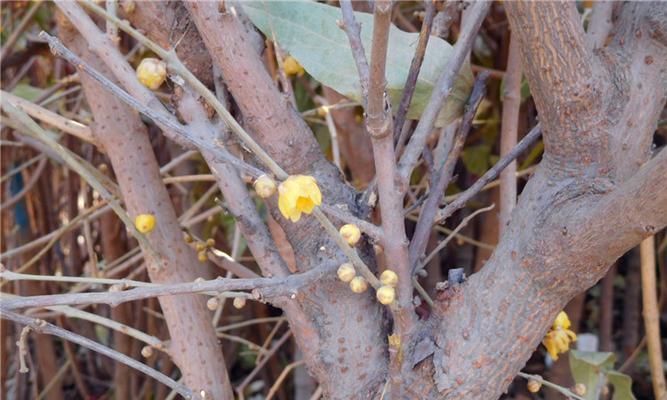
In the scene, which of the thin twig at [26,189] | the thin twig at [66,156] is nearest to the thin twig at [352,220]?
the thin twig at [66,156]

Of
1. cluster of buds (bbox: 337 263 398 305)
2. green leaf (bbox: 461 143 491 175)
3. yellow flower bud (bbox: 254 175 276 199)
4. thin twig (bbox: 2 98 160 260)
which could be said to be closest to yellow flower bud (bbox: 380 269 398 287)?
cluster of buds (bbox: 337 263 398 305)

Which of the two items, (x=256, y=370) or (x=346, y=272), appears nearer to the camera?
(x=346, y=272)

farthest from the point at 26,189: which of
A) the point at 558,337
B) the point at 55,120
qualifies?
the point at 558,337

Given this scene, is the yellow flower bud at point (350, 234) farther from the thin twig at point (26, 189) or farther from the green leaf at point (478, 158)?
the thin twig at point (26, 189)

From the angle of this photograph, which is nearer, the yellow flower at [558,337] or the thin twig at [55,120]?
the yellow flower at [558,337]

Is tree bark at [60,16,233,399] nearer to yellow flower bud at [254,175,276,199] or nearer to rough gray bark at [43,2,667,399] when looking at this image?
rough gray bark at [43,2,667,399]

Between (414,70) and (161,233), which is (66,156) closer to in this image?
(161,233)
